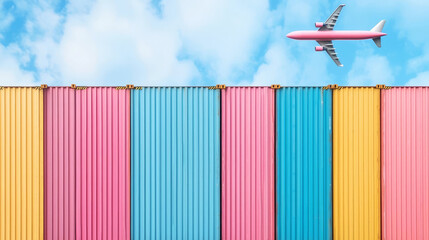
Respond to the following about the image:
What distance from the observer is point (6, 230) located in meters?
9.07

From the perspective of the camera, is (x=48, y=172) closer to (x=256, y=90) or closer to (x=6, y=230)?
(x=6, y=230)

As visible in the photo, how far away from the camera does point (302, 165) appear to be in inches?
356

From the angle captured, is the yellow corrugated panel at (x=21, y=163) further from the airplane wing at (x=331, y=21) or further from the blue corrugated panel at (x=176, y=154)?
the airplane wing at (x=331, y=21)

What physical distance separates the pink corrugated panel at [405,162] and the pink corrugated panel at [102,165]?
869 centimetres

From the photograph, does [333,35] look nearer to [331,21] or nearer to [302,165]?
[331,21]

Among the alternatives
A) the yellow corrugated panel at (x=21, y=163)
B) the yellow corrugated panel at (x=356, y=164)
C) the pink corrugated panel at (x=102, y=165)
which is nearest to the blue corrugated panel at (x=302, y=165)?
Answer: the yellow corrugated panel at (x=356, y=164)

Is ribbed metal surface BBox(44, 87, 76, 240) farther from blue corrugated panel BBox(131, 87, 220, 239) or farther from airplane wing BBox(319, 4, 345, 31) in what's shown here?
airplane wing BBox(319, 4, 345, 31)

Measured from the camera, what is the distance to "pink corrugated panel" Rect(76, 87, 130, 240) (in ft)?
29.6

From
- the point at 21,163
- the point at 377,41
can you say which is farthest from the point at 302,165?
the point at 377,41

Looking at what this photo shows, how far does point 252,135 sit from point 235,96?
1.42 m

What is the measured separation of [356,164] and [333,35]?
399 inches

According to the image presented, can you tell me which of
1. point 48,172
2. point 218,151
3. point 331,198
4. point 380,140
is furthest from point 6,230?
point 380,140

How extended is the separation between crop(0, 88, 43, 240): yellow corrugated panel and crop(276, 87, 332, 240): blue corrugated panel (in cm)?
801

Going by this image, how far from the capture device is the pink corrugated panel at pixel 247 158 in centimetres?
905
